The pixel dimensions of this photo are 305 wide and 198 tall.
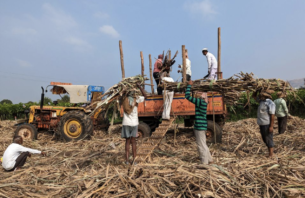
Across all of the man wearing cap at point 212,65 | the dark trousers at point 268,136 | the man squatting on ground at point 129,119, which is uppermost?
the man wearing cap at point 212,65

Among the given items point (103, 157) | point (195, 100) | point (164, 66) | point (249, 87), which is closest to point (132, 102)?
point (195, 100)

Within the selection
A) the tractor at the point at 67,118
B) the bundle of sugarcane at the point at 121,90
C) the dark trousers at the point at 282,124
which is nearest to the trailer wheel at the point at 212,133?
the dark trousers at the point at 282,124

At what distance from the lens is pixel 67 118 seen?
27.0 feet

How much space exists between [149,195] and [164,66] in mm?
5627

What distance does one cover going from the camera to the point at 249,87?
5.68 metres

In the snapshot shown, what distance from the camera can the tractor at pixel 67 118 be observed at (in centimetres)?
816

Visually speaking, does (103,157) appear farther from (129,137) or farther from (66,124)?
(66,124)

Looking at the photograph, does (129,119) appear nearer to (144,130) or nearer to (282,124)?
(144,130)

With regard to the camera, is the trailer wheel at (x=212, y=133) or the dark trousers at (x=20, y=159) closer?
the dark trousers at (x=20, y=159)

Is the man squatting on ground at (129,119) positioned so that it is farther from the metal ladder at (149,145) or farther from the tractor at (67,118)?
the tractor at (67,118)

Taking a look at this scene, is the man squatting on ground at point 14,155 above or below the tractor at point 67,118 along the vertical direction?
below

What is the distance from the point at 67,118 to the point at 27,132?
1.70 meters

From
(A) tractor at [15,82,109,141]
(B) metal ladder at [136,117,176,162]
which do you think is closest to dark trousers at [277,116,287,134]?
(B) metal ladder at [136,117,176,162]

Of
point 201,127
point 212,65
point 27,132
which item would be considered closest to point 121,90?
point 201,127
